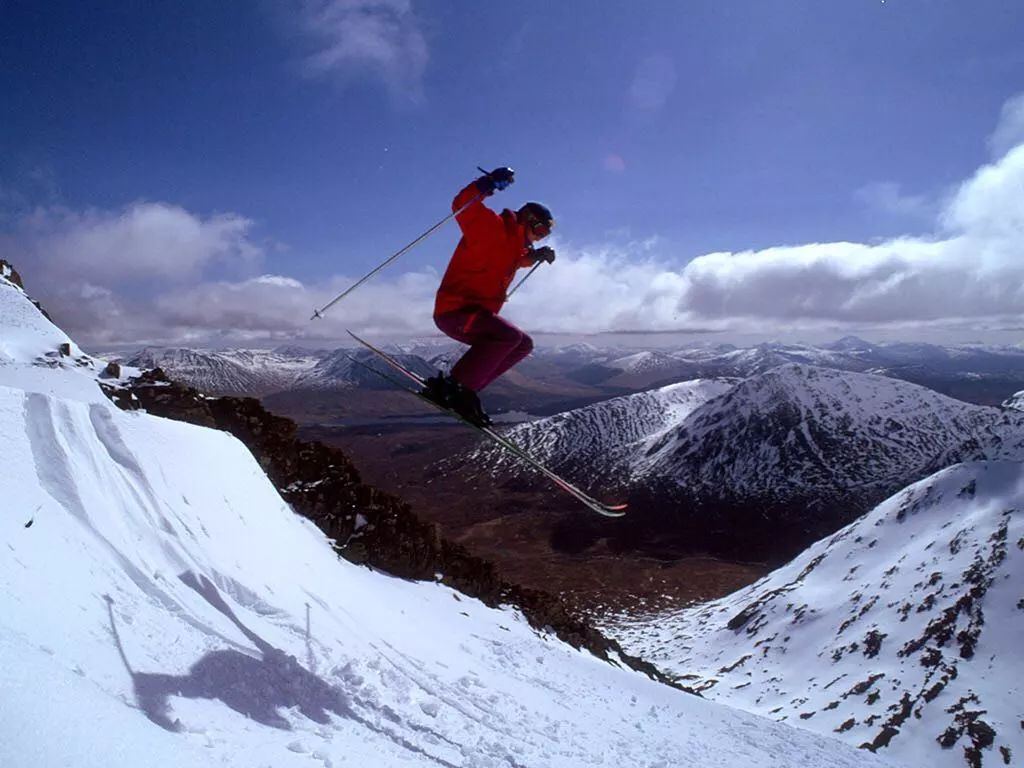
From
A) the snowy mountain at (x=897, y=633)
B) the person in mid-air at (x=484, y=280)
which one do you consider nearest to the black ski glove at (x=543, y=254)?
the person in mid-air at (x=484, y=280)

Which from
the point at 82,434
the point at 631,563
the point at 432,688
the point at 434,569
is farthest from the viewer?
the point at 631,563

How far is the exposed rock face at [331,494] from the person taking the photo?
1869 centimetres

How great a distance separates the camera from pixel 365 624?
11547 millimetres

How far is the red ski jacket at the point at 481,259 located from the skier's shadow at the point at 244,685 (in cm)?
578

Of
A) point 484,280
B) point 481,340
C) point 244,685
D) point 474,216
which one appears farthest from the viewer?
point 481,340

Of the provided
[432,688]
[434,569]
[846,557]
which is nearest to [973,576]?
[846,557]

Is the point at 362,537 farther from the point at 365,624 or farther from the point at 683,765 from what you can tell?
the point at 683,765

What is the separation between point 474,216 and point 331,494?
1615 cm

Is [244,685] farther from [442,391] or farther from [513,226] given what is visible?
[513,226]

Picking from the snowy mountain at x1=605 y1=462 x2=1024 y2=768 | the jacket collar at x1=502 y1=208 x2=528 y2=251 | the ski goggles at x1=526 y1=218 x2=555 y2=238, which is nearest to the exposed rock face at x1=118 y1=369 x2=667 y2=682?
the jacket collar at x1=502 y1=208 x2=528 y2=251

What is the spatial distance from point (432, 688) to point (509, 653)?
665 centimetres

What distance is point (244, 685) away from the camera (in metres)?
6.25

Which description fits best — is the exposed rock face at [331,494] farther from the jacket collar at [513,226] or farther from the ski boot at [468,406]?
the jacket collar at [513,226]

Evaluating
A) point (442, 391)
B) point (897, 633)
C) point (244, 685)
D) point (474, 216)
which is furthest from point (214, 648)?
point (897, 633)
